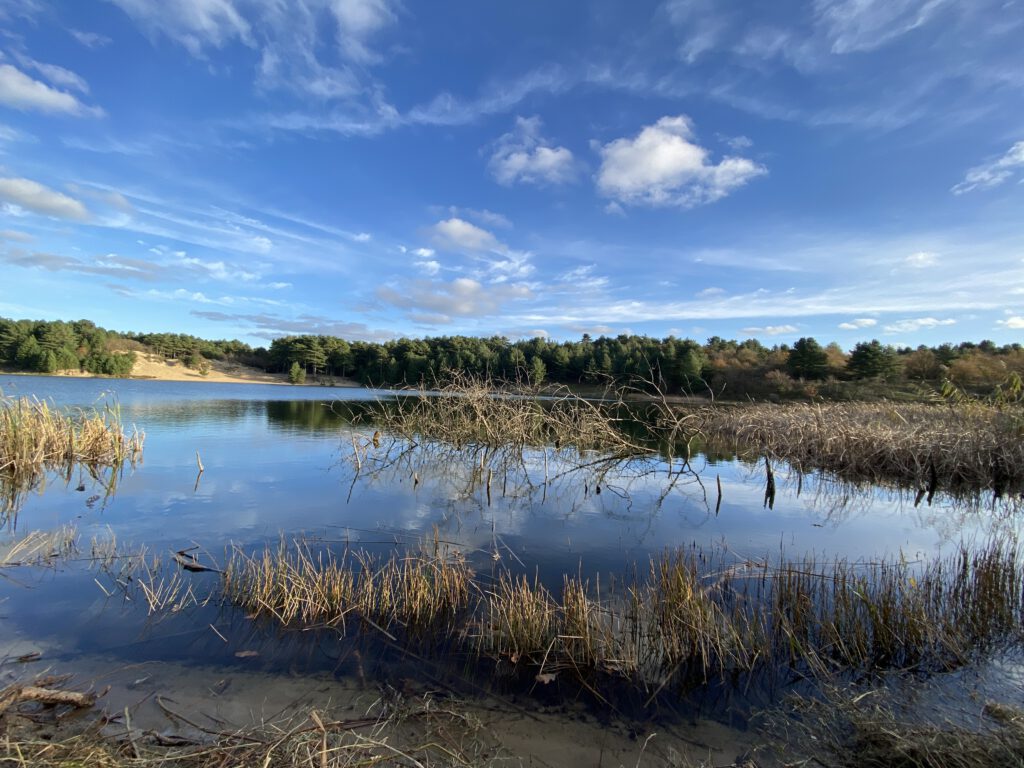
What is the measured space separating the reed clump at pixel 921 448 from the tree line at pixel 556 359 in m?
9.35

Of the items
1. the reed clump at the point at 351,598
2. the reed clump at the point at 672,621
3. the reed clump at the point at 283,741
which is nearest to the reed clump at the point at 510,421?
the reed clump at the point at 672,621

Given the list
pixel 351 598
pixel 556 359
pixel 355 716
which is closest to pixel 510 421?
pixel 351 598

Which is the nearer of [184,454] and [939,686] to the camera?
[939,686]

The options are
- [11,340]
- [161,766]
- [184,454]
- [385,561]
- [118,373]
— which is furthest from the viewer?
[118,373]

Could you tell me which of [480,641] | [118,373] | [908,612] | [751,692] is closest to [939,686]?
[908,612]

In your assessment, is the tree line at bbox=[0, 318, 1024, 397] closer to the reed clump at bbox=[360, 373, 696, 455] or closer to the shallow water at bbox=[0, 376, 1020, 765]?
the reed clump at bbox=[360, 373, 696, 455]

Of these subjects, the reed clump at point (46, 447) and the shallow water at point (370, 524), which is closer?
the shallow water at point (370, 524)

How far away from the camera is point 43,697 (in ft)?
12.9

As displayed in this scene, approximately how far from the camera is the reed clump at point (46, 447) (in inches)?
525

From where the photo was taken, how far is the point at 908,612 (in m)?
5.53

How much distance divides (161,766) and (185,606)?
11.6 ft

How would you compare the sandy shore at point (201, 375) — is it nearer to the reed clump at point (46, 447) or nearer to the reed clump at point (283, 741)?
the reed clump at point (46, 447)

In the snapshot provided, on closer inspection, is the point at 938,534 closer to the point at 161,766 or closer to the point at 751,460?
the point at 751,460

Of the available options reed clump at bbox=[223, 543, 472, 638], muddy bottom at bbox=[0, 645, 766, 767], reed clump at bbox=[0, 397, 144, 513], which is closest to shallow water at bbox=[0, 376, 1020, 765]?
muddy bottom at bbox=[0, 645, 766, 767]
